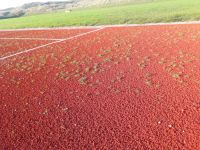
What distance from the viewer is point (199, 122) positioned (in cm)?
605

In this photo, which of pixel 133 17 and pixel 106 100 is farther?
pixel 133 17

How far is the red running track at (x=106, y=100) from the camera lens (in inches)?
233

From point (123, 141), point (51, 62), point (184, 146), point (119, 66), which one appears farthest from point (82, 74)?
point (184, 146)

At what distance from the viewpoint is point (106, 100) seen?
785 cm

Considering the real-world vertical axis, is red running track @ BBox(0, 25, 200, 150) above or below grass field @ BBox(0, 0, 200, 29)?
above

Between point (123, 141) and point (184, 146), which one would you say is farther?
point (123, 141)

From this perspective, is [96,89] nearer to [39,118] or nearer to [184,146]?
[39,118]

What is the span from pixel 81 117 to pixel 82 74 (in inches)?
143

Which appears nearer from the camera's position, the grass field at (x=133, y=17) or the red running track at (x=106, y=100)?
the red running track at (x=106, y=100)

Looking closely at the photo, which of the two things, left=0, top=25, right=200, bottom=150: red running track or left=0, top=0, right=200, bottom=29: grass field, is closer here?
left=0, top=25, right=200, bottom=150: red running track

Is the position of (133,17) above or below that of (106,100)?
below

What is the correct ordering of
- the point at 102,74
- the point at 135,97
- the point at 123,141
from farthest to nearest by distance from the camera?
the point at 102,74 → the point at 135,97 → the point at 123,141

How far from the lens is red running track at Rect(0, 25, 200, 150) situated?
19.5ft

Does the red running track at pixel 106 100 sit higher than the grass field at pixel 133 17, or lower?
higher
